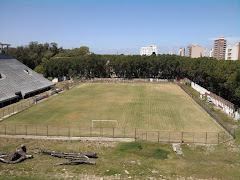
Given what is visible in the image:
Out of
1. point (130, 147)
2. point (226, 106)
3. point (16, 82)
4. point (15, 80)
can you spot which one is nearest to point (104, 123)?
point (130, 147)

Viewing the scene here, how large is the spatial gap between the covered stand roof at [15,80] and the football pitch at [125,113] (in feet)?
21.0

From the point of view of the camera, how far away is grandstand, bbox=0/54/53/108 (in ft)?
144

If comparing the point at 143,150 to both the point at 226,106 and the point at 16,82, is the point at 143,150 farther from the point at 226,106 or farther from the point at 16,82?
the point at 16,82

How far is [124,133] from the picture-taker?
26.9 metres

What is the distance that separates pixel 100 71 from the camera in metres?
85.9

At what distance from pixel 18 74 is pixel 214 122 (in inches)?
1704

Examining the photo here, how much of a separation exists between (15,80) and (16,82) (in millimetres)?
935

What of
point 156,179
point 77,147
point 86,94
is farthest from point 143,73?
point 156,179

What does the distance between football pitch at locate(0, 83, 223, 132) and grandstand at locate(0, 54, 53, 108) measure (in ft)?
18.8

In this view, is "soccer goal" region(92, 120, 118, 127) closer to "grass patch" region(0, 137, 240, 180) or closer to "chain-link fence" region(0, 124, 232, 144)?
"chain-link fence" region(0, 124, 232, 144)

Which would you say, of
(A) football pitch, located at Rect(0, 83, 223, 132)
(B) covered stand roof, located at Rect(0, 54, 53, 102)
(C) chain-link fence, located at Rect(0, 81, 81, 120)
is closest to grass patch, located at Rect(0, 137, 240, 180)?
(A) football pitch, located at Rect(0, 83, 223, 132)

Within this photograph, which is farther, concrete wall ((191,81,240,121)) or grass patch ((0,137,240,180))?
concrete wall ((191,81,240,121))

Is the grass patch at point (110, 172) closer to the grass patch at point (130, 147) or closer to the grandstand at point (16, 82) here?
the grass patch at point (130, 147)

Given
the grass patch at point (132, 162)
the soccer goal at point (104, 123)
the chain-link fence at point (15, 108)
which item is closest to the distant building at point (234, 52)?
the soccer goal at point (104, 123)
